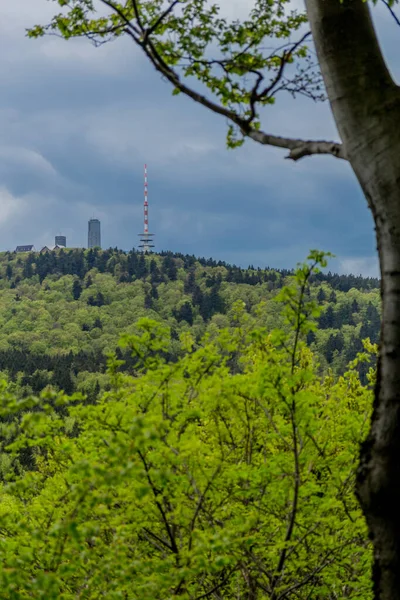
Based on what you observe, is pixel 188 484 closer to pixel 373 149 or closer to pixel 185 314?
pixel 373 149

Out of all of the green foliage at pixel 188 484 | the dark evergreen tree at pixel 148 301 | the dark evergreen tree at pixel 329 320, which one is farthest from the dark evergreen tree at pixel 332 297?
the green foliage at pixel 188 484

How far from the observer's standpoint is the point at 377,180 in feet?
15.3

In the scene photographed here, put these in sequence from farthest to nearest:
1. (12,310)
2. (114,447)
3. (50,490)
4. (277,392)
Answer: (12,310) → (50,490) → (277,392) → (114,447)

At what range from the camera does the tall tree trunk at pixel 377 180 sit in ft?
14.2

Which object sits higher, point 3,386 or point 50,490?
point 3,386

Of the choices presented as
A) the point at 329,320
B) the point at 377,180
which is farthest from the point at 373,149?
the point at 329,320

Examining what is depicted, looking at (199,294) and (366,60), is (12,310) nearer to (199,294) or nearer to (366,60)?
(199,294)

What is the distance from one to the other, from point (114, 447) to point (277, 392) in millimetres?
2042

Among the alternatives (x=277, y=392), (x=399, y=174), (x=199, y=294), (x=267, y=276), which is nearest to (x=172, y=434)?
(x=277, y=392)

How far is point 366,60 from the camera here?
4.96m

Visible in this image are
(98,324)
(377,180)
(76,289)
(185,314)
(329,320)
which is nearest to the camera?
(377,180)

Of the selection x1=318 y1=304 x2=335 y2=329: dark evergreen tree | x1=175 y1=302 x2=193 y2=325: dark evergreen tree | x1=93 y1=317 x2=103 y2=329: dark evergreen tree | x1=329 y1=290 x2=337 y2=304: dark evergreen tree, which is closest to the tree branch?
x1=318 y1=304 x2=335 y2=329: dark evergreen tree

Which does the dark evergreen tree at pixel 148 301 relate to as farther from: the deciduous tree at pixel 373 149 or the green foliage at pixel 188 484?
the deciduous tree at pixel 373 149

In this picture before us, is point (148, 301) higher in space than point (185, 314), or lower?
higher
